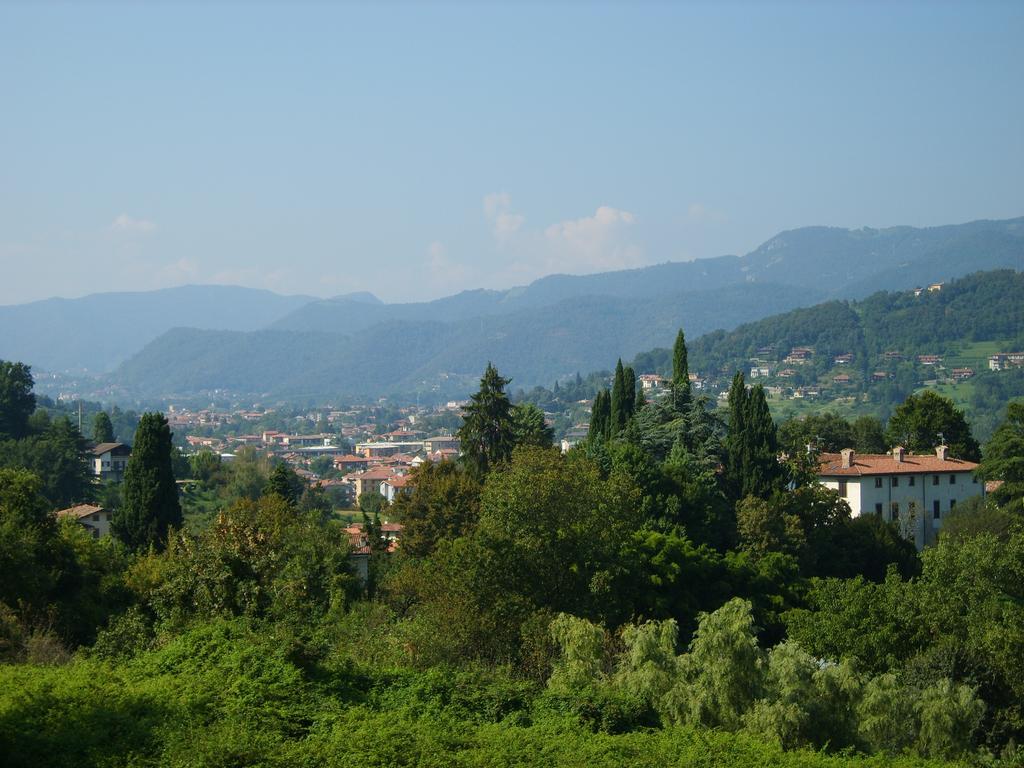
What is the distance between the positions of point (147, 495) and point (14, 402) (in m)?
31.0

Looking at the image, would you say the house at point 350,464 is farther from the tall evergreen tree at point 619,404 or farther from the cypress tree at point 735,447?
the cypress tree at point 735,447

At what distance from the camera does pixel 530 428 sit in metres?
46.1

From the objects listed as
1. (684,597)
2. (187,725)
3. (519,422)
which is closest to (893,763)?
(187,725)

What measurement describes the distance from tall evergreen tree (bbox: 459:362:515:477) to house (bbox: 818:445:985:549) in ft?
42.0

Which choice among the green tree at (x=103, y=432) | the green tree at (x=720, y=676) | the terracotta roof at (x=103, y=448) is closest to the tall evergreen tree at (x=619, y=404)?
the green tree at (x=720, y=676)

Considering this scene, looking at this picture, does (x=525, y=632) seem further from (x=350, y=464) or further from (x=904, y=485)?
(x=350, y=464)

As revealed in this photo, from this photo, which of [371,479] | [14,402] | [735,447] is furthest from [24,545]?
[371,479]

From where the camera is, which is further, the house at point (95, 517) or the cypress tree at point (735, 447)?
the house at point (95, 517)

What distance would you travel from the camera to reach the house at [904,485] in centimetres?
4759

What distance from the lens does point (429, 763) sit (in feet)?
38.0

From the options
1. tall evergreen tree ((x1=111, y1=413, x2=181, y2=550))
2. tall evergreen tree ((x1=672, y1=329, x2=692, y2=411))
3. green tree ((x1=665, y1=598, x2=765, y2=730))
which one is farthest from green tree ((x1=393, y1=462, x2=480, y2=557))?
green tree ((x1=665, y1=598, x2=765, y2=730))

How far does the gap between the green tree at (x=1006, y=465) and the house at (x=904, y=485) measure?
197 centimetres

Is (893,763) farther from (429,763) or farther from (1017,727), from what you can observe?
(1017,727)

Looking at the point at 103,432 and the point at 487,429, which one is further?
the point at 103,432
